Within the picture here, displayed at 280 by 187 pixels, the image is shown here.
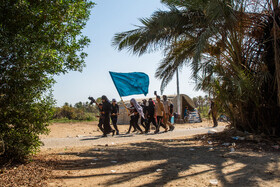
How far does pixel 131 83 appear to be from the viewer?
1241cm

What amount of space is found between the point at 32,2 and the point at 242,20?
6262 mm

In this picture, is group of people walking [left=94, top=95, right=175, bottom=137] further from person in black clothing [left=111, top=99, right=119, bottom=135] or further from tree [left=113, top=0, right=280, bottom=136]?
tree [left=113, top=0, right=280, bottom=136]

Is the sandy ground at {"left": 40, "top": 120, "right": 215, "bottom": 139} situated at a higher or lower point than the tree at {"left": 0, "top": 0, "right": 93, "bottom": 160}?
lower

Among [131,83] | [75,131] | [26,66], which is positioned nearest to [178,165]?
[26,66]

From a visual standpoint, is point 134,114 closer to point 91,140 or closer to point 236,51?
point 91,140

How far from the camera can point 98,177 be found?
4312mm

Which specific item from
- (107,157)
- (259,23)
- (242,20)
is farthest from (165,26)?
(107,157)

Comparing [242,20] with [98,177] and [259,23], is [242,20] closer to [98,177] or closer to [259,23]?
[259,23]

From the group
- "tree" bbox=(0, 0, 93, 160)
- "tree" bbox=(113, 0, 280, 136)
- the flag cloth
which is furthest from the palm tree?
"tree" bbox=(0, 0, 93, 160)

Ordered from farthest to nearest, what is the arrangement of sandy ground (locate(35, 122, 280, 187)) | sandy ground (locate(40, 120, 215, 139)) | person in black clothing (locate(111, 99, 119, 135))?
sandy ground (locate(40, 120, 215, 139))
person in black clothing (locate(111, 99, 119, 135))
sandy ground (locate(35, 122, 280, 187))

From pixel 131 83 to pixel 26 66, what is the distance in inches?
323

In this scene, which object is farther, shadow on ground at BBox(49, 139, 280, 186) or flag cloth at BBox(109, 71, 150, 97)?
flag cloth at BBox(109, 71, 150, 97)

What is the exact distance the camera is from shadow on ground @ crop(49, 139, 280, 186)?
4.06 m

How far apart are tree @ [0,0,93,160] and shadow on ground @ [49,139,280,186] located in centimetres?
102
